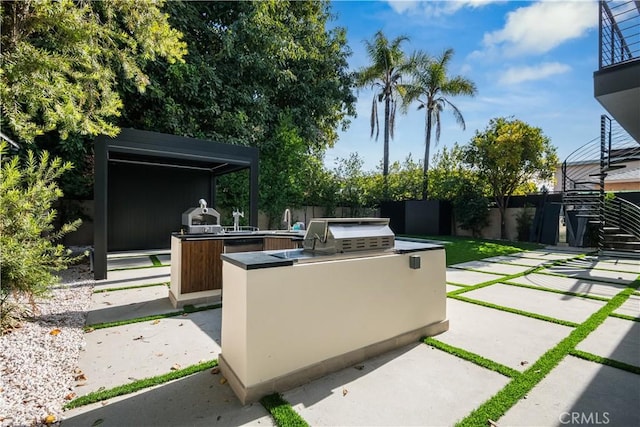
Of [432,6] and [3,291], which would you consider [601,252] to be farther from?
[3,291]

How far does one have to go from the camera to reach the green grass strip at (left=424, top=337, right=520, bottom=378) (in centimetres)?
225

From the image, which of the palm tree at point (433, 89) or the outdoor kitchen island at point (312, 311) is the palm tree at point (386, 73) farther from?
the outdoor kitchen island at point (312, 311)

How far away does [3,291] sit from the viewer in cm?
268

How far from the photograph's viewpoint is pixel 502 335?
2953 mm

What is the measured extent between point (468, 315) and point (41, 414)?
12.6 feet

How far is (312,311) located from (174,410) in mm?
1026

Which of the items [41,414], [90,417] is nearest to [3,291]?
[41,414]

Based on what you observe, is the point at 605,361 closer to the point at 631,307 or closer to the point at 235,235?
Result: the point at 631,307

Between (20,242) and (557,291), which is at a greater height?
(20,242)

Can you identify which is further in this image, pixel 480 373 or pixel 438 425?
pixel 480 373

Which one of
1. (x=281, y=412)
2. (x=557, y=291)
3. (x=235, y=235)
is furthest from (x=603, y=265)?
(x=281, y=412)

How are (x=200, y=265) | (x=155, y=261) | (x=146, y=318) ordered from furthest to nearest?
(x=155, y=261)
(x=200, y=265)
(x=146, y=318)

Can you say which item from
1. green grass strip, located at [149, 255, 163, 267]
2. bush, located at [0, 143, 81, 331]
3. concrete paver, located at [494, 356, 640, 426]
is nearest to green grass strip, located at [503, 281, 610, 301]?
concrete paver, located at [494, 356, 640, 426]

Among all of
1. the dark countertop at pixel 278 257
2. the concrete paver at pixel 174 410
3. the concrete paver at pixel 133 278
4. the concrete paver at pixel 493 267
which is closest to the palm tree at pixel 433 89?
the concrete paver at pixel 493 267
